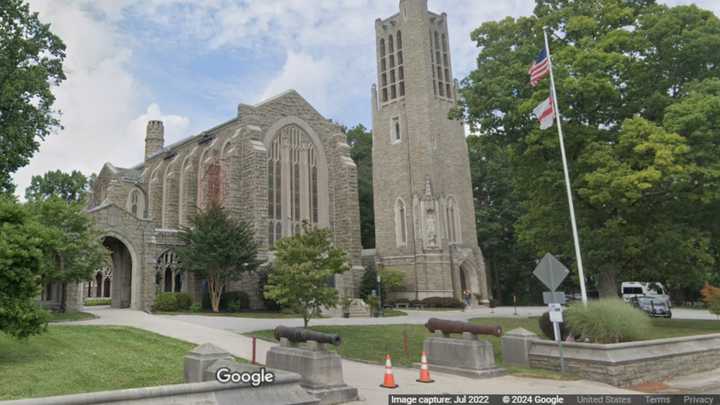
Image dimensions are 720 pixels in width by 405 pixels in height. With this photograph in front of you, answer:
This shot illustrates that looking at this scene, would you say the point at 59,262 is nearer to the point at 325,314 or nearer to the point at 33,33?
the point at 33,33

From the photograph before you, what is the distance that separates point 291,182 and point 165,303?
12042 mm

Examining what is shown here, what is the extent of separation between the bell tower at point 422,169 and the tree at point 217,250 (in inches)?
592

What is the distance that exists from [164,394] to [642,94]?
1869 centimetres

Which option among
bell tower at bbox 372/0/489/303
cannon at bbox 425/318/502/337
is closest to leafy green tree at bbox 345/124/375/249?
bell tower at bbox 372/0/489/303

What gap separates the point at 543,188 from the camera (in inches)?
769

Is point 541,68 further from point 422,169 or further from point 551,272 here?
point 422,169

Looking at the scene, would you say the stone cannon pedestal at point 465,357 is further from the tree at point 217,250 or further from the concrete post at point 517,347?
the tree at point 217,250

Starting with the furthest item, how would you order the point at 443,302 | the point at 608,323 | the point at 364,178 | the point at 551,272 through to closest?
the point at 364,178 < the point at 443,302 < the point at 608,323 < the point at 551,272

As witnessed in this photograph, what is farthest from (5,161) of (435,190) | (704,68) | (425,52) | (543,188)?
(425,52)

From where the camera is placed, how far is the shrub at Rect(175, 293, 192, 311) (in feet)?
83.0

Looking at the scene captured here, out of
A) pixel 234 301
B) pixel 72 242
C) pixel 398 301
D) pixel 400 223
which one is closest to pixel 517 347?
pixel 72 242

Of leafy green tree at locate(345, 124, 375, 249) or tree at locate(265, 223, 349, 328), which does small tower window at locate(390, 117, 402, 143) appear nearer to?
leafy green tree at locate(345, 124, 375, 249)

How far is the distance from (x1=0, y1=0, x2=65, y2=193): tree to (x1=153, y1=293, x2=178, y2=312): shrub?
28.5ft

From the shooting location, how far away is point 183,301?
25.5 meters
